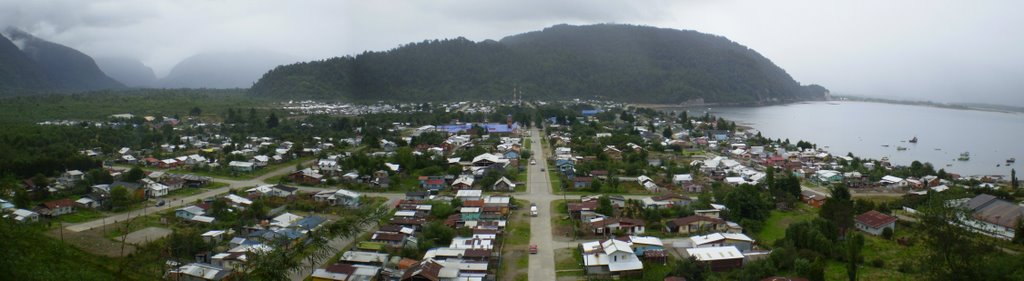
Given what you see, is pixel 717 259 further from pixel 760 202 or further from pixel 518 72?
pixel 518 72

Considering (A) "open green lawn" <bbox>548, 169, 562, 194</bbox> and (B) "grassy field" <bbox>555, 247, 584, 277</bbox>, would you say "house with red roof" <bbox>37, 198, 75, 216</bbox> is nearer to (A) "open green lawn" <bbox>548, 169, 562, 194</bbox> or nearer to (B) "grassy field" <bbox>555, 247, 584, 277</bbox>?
(B) "grassy field" <bbox>555, 247, 584, 277</bbox>

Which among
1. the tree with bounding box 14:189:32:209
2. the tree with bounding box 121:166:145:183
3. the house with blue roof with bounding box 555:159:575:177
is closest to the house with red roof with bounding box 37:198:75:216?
the tree with bounding box 14:189:32:209

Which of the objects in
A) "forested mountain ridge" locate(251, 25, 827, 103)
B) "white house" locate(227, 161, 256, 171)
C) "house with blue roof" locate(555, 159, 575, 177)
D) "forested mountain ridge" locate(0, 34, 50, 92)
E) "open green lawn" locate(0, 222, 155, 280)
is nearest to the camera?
"open green lawn" locate(0, 222, 155, 280)

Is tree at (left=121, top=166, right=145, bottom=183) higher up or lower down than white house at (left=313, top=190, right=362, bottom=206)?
higher up

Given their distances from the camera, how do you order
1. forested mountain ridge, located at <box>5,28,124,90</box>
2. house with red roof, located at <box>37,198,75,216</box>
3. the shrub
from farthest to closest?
forested mountain ridge, located at <box>5,28,124,90</box> → house with red roof, located at <box>37,198,75,216</box> → the shrub

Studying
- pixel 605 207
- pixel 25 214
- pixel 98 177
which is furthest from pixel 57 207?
pixel 605 207

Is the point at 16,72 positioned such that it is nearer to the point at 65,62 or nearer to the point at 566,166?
the point at 65,62

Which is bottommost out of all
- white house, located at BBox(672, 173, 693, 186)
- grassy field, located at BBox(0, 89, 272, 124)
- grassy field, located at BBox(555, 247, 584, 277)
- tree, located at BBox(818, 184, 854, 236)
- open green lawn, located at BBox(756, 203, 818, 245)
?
grassy field, located at BBox(555, 247, 584, 277)
